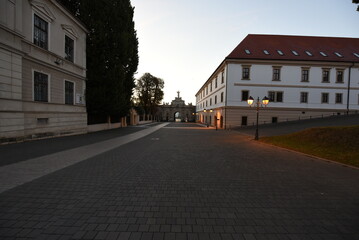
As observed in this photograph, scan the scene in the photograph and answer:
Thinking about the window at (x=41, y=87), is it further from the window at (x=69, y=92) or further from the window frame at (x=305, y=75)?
the window frame at (x=305, y=75)

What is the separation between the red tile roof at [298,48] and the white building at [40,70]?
867 inches

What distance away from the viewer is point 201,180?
4969 mm

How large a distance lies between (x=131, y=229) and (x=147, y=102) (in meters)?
48.5

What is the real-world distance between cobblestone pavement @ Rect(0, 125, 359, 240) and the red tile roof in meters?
25.5

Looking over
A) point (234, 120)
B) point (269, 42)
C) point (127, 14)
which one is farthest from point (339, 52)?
point (127, 14)

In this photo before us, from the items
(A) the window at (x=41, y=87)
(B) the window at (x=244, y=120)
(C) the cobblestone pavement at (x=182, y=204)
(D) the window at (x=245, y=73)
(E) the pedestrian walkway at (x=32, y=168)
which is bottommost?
(C) the cobblestone pavement at (x=182, y=204)

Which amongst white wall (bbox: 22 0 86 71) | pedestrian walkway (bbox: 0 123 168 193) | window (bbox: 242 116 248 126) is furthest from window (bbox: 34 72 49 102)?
window (bbox: 242 116 248 126)

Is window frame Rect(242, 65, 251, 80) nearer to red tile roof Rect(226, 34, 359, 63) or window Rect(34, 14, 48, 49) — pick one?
red tile roof Rect(226, 34, 359, 63)

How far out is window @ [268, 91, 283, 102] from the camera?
2702cm

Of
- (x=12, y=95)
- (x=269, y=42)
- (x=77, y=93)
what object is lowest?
(x=12, y=95)

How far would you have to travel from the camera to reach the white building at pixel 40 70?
31.9ft

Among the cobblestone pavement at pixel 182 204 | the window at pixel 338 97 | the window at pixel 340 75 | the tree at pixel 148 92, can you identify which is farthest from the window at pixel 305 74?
the tree at pixel 148 92

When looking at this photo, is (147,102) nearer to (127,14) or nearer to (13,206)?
(127,14)

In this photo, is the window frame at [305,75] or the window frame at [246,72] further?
the window frame at [305,75]
